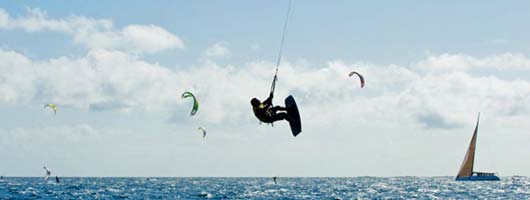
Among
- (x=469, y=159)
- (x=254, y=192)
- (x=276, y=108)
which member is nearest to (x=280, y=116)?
(x=276, y=108)

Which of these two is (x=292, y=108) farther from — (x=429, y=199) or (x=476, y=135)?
(x=476, y=135)

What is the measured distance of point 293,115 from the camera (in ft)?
57.2

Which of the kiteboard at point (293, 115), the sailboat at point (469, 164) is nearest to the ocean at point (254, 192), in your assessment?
the sailboat at point (469, 164)

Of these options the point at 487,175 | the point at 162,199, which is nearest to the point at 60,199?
the point at 162,199

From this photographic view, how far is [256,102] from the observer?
16438 mm

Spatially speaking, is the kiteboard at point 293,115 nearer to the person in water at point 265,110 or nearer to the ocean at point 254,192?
the person in water at point 265,110

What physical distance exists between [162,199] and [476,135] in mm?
51666

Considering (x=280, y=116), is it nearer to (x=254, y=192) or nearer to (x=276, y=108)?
(x=276, y=108)

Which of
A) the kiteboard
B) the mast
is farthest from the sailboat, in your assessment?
the kiteboard

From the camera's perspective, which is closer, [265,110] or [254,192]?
[265,110]

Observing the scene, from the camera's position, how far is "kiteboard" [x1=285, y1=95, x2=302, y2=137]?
56.7 ft

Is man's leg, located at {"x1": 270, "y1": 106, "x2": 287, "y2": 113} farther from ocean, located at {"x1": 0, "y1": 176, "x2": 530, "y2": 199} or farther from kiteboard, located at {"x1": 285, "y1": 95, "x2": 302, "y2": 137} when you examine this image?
ocean, located at {"x1": 0, "y1": 176, "x2": 530, "y2": 199}

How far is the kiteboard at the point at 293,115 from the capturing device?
1730 centimetres

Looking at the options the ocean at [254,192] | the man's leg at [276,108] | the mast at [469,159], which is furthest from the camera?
the mast at [469,159]
